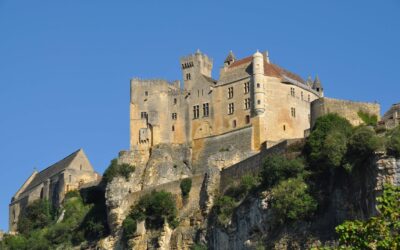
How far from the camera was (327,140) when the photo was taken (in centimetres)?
4594

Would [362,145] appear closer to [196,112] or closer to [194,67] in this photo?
[196,112]

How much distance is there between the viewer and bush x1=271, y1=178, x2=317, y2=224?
45250 millimetres

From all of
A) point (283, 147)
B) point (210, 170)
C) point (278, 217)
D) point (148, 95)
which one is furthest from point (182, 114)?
point (278, 217)

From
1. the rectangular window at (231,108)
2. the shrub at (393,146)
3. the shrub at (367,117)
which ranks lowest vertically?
the shrub at (393,146)

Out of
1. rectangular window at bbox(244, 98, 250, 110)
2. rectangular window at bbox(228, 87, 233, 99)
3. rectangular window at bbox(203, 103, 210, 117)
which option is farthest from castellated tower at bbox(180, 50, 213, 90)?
rectangular window at bbox(244, 98, 250, 110)

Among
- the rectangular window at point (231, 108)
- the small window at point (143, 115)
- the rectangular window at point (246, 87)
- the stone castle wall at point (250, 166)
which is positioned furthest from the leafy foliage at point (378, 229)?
the small window at point (143, 115)

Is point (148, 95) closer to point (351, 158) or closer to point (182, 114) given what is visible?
point (182, 114)

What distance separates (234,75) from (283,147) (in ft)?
59.6

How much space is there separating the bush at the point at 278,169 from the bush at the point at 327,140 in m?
0.77

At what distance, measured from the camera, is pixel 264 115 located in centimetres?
6550

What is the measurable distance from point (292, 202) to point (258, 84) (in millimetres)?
21560

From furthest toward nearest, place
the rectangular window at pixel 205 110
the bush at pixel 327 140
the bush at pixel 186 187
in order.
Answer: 1. the rectangular window at pixel 205 110
2. the bush at pixel 186 187
3. the bush at pixel 327 140

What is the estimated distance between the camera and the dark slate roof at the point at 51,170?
2989 inches

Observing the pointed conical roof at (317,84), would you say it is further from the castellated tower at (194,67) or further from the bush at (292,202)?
the bush at (292,202)
